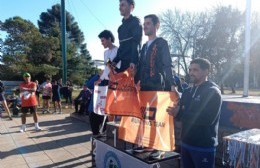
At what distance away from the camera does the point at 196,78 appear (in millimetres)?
3057

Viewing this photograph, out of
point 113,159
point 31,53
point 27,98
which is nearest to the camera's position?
point 113,159

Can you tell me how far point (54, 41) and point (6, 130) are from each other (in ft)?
76.4

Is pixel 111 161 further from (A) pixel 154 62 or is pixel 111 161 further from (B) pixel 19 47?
(B) pixel 19 47

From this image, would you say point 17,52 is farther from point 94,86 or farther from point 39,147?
point 94,86

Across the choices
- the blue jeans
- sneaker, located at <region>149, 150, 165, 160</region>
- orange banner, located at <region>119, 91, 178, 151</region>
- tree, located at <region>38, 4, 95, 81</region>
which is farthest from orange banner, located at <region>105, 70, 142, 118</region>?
tree, located at <region>38, 4, 95, 81</region>

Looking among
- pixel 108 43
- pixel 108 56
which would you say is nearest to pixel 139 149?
pixel 108 56

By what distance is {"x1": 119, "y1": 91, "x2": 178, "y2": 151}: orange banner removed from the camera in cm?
332

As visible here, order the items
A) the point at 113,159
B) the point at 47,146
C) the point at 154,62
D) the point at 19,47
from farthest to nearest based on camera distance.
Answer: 1. the point at 19,47
2. the point at 47,146
3. the point at 113,159
4. the point at 154,62

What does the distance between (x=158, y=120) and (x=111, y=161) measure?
1045 millimetres

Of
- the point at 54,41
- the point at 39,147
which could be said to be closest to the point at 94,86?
the point at 39,147

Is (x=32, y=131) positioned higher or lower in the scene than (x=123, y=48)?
lower

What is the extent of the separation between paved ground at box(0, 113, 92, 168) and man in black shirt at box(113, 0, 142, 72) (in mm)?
2280

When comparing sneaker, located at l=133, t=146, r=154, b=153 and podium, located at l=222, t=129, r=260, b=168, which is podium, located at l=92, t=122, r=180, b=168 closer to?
sneaker, located at l=133, t=146, r=154, b=153

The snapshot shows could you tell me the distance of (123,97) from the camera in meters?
3.48
